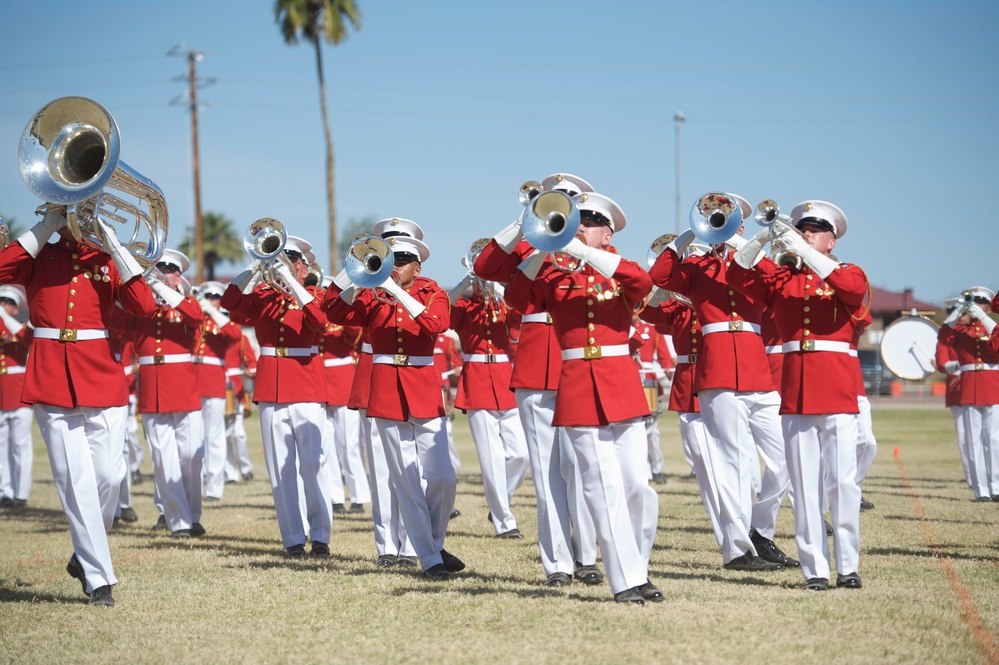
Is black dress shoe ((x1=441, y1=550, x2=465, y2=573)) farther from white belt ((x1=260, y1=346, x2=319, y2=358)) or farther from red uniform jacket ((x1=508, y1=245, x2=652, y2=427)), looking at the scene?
white belt ((x1=260, y1=346, x2=319, y2=358))

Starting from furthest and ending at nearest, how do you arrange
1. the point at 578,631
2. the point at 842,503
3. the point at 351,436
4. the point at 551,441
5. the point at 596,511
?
the point at 351,436
the point at 551,441
the point at 842,503
the point at 596,511
the point at 578,631

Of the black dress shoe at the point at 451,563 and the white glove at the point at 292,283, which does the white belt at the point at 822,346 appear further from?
the white glove at the point at 292,283

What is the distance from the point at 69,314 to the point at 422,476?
293cm

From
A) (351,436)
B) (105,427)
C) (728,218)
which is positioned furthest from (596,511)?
(351,436)

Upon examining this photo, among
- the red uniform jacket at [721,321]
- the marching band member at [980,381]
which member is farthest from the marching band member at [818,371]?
the marching band member at [980,381]

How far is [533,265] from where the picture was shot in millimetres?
7465

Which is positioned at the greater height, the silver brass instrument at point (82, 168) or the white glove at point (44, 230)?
the silver brass instrument at point (82, 168)

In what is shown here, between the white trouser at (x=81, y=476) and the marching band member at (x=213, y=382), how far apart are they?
645 centimetres

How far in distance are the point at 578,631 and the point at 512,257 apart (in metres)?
2.54

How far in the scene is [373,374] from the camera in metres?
9.22

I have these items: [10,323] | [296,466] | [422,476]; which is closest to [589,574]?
[422,476]

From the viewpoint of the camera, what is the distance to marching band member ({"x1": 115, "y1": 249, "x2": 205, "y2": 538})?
39.3 feet

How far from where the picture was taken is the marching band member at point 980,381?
46.5 ft

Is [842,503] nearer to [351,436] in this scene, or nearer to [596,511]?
[596,511]
